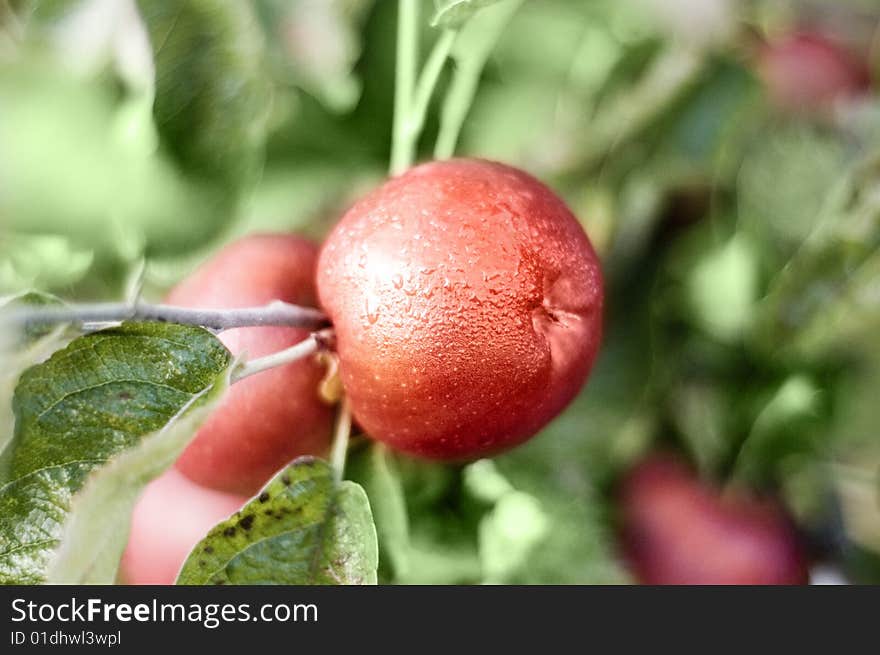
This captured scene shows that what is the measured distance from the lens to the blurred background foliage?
546 mm

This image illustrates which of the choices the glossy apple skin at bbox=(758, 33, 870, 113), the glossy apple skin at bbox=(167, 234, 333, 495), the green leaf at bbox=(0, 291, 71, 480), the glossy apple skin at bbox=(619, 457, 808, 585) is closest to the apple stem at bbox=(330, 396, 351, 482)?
the glossy apple skin at bbox=(167, 234, 333, 495)

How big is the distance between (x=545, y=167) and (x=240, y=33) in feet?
0.79

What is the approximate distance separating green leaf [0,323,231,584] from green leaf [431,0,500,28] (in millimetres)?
182

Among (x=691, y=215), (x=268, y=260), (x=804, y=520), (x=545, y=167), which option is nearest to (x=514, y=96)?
(x=545, y=167)

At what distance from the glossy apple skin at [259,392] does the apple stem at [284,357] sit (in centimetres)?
2

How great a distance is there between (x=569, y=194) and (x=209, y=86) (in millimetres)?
271

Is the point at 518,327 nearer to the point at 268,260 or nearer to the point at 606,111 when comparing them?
the point at 268,260

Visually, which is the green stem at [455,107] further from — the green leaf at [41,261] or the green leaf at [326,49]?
the green leaf at [41,261]

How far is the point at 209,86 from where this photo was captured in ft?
1.73

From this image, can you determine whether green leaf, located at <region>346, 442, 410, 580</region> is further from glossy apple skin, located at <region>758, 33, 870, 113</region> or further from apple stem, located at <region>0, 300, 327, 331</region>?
glossy apple skin, located at <region>758, 33, 870, 113</region>

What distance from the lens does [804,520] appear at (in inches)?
28.4

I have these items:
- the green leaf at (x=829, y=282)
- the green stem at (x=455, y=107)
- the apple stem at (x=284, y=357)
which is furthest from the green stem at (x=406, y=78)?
the green leaf at (x=829, y=282)

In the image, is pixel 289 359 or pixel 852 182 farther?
pixel 852 182

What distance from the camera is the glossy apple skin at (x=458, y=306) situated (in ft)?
1.33
